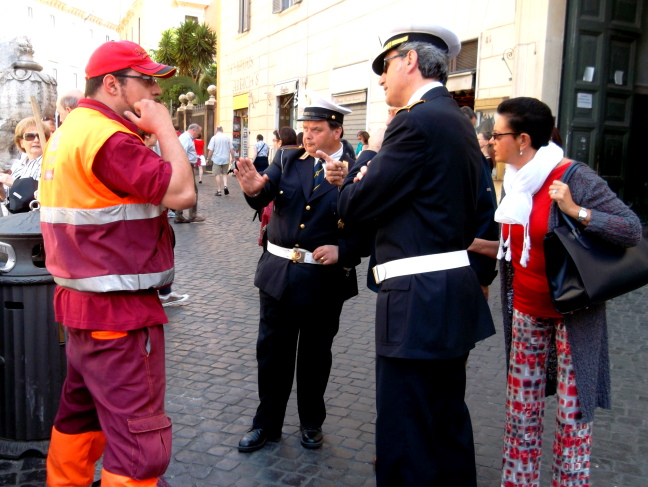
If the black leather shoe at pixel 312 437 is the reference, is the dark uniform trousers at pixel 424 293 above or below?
above

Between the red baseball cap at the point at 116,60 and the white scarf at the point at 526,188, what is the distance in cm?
156

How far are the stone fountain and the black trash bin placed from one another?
24.5ft

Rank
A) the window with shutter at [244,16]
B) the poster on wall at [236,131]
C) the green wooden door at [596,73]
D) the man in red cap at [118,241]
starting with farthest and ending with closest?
the poster on wall at [236,131] → the window with shutter at [244,16] → the green wooden door at [596,73] → the man in red cap at [118,241]

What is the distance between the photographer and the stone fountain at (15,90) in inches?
396

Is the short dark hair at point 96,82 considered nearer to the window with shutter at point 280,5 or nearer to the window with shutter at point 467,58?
the window with shutter at point 467,58

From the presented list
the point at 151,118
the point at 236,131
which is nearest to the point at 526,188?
the point at 151,118

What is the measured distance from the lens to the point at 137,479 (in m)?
2.36

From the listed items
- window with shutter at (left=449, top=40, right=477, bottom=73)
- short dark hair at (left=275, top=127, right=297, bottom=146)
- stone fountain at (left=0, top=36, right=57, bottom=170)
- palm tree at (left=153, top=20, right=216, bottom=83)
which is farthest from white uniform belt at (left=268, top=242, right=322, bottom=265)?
palm tree at (left=153, top=20, right=216, bottom=83)

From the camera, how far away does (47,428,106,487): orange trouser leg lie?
8.70ft

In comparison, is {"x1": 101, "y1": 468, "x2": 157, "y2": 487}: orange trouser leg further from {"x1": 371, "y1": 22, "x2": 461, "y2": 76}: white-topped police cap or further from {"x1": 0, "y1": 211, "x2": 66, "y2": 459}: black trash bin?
{"x1": 371, "y1": 22, "x2": 461, "y2": 76}: white-topped police cap

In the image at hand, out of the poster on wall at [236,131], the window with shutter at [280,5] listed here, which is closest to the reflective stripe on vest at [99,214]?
the window with shutter at [280,5]

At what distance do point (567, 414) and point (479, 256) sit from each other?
104 cm

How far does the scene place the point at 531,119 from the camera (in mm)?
2793

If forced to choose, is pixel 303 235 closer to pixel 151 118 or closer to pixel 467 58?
pixel 151 118
